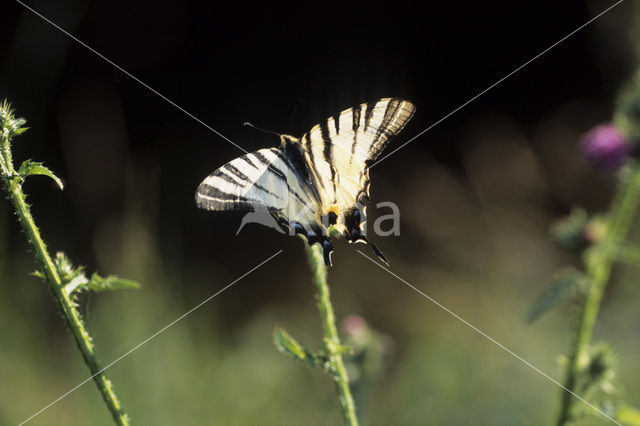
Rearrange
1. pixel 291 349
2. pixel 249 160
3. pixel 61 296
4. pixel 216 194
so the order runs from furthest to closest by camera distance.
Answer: pixel 249 160 → pixel 216 194 → pixel 291 349 → pixel 61 296

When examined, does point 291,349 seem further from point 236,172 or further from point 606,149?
point 606,149

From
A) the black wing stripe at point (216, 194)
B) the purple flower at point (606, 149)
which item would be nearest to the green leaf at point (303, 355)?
the black wing stripe at point (216, 194)

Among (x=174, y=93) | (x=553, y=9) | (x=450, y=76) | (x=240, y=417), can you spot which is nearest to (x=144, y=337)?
(x=240, y=417)

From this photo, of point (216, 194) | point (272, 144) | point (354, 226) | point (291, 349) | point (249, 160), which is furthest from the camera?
point (272, 144)

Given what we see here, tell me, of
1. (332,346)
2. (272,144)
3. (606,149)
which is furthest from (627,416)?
(272,144)

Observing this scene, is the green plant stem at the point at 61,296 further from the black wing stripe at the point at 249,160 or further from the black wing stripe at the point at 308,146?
the black wing stripe at the point at 308,146

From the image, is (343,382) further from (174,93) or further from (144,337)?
(174,93)

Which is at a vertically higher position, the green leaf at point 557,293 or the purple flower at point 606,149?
the purple flower at point 606,149

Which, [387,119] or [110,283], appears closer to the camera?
[110,283]
